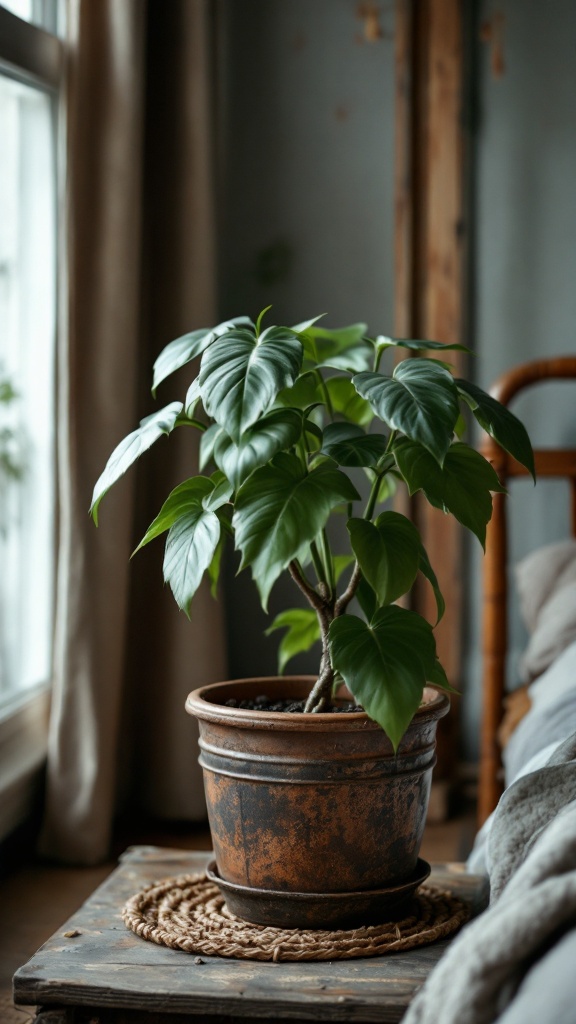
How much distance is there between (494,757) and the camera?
6.89ft

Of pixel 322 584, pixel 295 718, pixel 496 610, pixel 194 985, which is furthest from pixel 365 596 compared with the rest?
pixel 496 610

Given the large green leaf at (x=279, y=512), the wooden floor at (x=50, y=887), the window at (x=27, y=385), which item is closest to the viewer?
the large green leaf at (x=279, y=512)

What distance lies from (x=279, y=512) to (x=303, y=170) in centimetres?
183

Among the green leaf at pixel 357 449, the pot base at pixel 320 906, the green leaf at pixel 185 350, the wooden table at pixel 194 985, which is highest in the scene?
the green leaf at pixel 185 350

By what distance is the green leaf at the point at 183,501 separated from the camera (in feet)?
3.44

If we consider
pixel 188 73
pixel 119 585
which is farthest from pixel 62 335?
pixel 188 73

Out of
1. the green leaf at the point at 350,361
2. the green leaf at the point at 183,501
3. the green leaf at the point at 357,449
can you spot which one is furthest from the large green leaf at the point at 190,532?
the green leaf at the point at 350,361

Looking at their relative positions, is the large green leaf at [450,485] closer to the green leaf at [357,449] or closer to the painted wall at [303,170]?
the green leaf at [357,449]

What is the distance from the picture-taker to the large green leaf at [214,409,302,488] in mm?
889

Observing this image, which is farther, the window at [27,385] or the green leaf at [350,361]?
the window at [27,385]

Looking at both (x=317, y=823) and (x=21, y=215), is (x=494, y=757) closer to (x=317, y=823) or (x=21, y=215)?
(x=317, y=823)

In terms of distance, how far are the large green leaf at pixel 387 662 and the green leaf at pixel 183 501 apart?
0.20 metres

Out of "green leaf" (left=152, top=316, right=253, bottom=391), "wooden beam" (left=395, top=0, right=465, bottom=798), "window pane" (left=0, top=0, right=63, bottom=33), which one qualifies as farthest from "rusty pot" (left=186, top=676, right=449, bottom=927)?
"window pane" (left=0, top=0, right=63, bottom=33)

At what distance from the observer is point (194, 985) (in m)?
0.90
